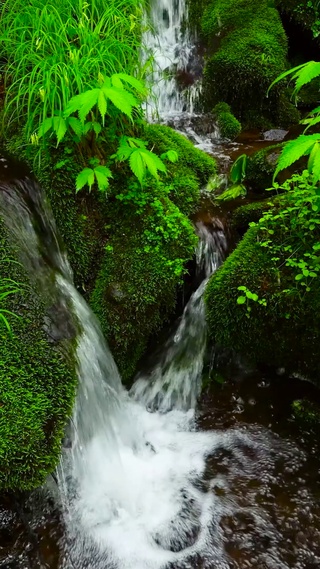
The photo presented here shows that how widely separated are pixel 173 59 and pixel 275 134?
1.95 metres

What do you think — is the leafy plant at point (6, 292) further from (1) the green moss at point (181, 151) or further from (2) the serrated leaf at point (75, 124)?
(1) the green moss at point (181, 151)

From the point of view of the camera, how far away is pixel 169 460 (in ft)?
10.9

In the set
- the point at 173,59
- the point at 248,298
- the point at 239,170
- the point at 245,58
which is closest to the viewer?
the point at 248,298

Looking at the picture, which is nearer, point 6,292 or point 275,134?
point 6,292

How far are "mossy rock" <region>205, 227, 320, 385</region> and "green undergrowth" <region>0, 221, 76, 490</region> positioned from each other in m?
1.27

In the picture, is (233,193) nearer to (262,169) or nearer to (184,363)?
(262,169)

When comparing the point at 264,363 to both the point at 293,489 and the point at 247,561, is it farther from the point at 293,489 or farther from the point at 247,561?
the point at 247,561

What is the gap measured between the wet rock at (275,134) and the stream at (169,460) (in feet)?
8.15

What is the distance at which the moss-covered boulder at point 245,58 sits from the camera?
6176 mm

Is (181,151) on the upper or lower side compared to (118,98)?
lower

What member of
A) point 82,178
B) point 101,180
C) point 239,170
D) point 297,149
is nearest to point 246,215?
point 239,170

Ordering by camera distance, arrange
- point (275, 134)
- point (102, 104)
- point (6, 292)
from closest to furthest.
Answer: point (102, 104) < point (6, 292) < point (275, 134)

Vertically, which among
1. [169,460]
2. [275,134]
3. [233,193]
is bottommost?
[169,460]

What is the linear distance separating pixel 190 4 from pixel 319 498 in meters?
6.84
